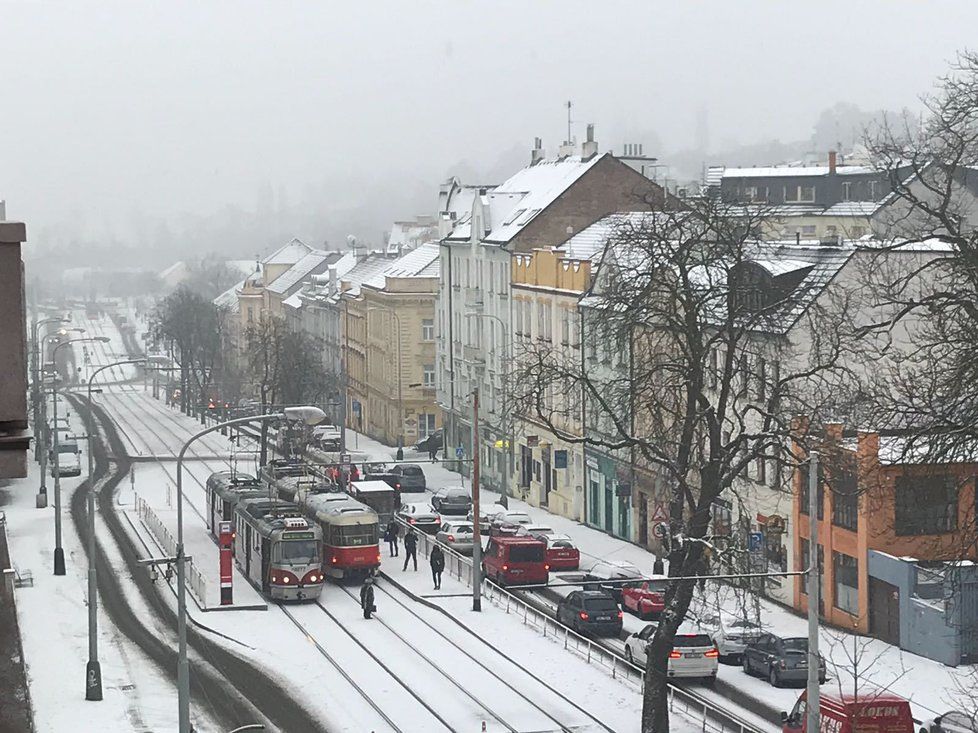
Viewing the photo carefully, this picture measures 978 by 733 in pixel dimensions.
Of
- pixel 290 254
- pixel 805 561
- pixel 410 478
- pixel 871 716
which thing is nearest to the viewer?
pixel 871 716

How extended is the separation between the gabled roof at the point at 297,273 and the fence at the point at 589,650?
8485 centimetres

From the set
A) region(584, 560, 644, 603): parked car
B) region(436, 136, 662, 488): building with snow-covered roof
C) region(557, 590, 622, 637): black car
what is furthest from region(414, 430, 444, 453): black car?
region(557, 590, 622, 637): black car

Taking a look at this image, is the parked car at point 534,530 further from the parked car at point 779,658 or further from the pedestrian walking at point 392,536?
the parked car at point 779,658

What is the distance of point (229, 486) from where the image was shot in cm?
5550

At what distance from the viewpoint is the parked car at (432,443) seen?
3280 inches

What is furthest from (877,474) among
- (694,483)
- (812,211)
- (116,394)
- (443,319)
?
(116,394)

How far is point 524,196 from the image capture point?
74875mm

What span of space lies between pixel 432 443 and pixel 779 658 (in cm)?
5106

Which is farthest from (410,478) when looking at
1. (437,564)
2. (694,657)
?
(694,657)

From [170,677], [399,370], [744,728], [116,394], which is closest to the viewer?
[744,728]

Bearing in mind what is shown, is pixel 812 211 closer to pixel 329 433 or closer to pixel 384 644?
pixel 329 433

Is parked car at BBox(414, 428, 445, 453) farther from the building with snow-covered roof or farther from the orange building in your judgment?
the orange building

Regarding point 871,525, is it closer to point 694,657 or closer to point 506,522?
point 694,657

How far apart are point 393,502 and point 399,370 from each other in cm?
2992
